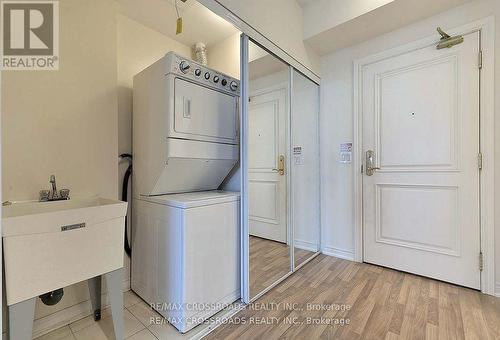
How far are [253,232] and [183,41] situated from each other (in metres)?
2.09

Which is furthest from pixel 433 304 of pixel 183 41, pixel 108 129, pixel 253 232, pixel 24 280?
pixel 183 41

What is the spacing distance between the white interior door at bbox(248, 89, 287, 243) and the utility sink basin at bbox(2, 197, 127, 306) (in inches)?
38.2

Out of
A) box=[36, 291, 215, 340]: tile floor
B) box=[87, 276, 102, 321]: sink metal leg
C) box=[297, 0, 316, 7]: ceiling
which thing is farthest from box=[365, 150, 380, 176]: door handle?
box=[87, 276, 102, 321]: sink metal leg

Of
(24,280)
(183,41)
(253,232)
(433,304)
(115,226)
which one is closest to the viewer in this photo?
(24,280)

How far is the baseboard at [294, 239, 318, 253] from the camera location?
2.49m

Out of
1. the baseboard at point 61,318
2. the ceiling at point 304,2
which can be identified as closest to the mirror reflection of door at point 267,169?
the ceiling at point 304,2

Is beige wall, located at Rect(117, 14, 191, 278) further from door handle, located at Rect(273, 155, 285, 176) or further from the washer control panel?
door handle, located at Rect(273, 155, 285, 176)

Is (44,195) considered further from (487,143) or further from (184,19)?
(487,143)

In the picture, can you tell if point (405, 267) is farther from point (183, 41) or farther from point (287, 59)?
point (183, 41)

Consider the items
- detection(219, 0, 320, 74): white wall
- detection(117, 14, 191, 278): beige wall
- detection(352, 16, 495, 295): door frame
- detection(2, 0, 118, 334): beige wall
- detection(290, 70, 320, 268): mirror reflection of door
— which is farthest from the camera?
detection(290, 70, 320, 268): mirror reflection of door

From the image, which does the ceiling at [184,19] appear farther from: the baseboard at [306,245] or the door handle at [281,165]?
the baseboard at [306,245]

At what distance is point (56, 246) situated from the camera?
1.15m

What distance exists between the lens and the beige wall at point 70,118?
58.5 inches

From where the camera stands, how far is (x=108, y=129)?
6.23 ft
